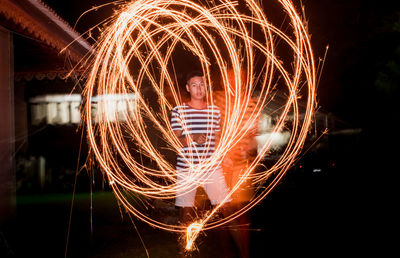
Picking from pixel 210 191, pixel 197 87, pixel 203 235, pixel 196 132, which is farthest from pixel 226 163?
pixel 203 235

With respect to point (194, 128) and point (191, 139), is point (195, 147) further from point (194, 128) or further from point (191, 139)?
point (194, 128)

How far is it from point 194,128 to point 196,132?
0.15 feet

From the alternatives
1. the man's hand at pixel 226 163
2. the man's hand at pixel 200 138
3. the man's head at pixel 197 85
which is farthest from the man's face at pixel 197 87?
the man's hand at pixel 226 163

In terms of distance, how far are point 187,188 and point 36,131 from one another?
20.9 ft

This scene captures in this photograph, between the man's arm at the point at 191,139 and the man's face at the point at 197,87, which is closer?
the man's arm at the point at 191,139

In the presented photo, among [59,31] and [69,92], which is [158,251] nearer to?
[59,31]

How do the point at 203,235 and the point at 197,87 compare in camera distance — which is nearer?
the point at 197,87

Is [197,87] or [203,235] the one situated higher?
[197,87]

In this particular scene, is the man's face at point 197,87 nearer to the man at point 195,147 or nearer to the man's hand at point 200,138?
the man at point 195,147

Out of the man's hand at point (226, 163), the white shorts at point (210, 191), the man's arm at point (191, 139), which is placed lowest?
the white shorts at point (210, 191)

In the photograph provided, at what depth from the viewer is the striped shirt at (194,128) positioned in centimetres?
313

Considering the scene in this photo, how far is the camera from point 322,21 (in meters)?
8.31

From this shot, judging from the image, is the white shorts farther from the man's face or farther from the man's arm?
the man's face

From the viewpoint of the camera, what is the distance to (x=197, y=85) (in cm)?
326
